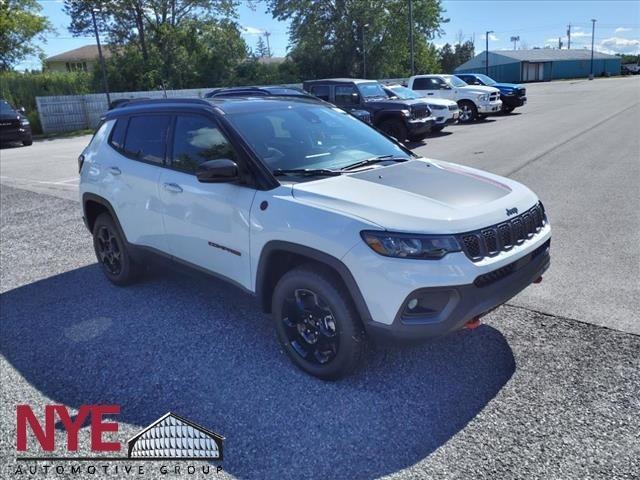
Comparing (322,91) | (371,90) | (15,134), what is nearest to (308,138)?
(322,91)

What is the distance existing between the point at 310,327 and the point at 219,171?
115 centimetres

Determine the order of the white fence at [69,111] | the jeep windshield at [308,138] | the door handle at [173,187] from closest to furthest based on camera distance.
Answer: the jeep windshield at [308,138]
the door handle at [173,187]
the white fence at [69,111]

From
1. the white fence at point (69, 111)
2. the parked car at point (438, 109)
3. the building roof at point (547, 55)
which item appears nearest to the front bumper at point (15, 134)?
the white fence at point (69, 111)

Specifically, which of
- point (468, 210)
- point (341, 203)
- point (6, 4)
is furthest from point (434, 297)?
point (6, 4)

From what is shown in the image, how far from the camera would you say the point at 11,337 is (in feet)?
13.9

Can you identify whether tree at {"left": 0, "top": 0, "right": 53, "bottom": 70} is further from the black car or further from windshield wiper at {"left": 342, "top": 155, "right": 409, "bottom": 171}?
windshield wiper at {"left": 342, "top": 155, "right": 409, "bottom": 171}

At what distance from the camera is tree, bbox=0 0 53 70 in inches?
1563

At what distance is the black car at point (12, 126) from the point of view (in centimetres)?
2016

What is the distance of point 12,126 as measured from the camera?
800 inches

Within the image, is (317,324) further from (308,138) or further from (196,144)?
(196,144)

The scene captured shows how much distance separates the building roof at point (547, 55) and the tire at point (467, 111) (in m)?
63.8

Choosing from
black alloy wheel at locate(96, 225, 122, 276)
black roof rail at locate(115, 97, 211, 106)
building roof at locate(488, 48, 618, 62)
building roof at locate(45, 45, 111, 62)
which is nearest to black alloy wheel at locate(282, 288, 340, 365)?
black roof rail at locate(115, 97, 211, 106)

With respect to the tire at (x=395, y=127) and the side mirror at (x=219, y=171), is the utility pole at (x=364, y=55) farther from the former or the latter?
the side mirror at (x=219, y=171)

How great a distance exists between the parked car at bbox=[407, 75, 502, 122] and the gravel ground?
18.0m
